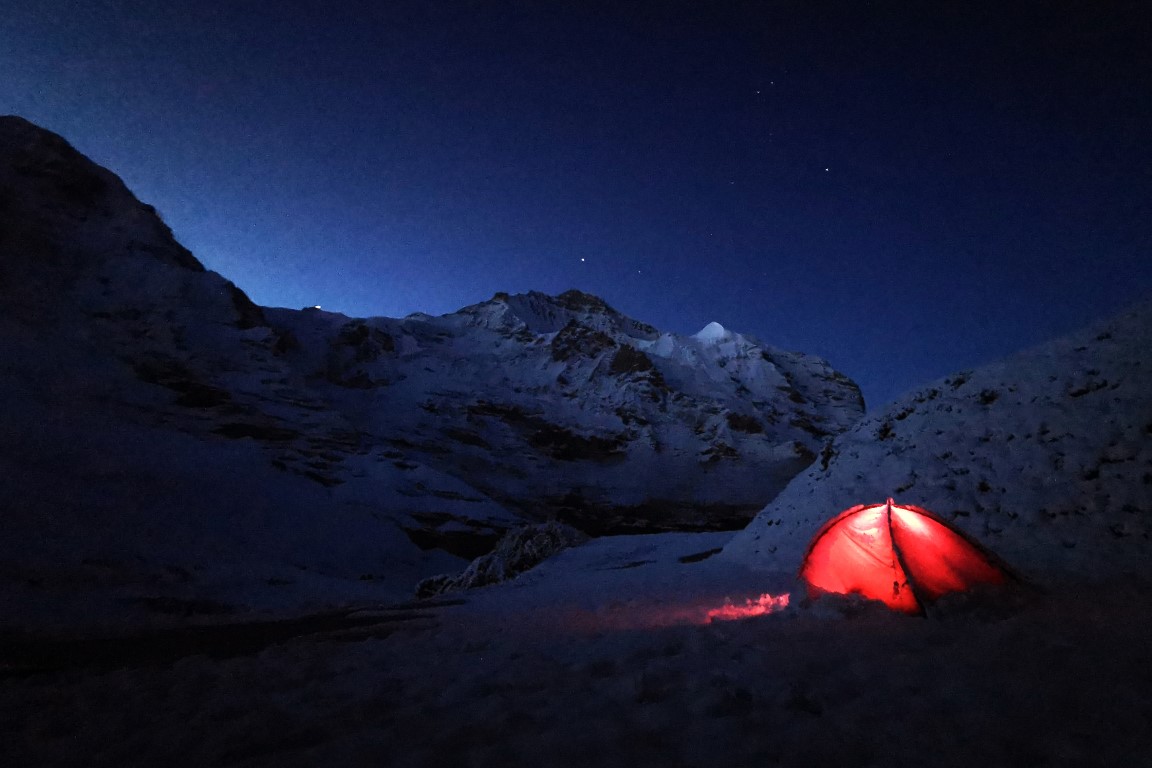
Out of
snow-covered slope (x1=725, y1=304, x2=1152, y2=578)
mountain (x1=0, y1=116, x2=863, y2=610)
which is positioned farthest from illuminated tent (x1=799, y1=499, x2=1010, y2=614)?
mountain (x1=0, y1=116, x2=863, y2=610)

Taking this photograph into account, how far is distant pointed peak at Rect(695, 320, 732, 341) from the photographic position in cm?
14300

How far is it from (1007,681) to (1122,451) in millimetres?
9642

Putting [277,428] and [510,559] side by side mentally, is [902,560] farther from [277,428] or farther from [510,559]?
[277,428]

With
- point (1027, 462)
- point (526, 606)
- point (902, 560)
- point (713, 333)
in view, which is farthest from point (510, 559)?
point (713, 333)

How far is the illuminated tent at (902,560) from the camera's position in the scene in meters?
6.15

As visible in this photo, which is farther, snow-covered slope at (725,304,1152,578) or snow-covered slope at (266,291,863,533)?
snow-covered slope at (266,291,863,533)

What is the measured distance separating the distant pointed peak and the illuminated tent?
460ft

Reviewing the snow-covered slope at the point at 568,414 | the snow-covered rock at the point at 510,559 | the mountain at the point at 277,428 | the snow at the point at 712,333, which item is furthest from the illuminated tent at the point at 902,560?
the snow at the point at 712,333

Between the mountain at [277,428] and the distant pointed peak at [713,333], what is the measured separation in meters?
35.1

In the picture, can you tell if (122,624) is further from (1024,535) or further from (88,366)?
(88,366)

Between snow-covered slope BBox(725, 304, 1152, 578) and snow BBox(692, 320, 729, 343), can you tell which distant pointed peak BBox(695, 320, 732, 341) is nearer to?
snow BBox(692, 320, 729, 343)

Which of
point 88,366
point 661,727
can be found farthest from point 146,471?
point 661,727

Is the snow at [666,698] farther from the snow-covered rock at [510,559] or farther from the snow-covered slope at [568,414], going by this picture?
the snow-covered slope at [568,414]

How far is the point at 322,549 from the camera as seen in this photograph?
24.2 m
